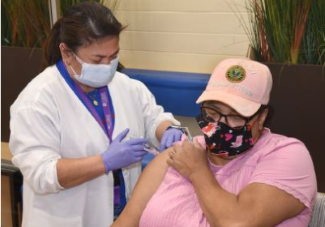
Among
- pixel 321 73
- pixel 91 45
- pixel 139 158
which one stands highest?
pixel 91 45

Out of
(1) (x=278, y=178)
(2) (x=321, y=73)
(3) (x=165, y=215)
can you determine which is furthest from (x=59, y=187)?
(2) (x=321, y=73)

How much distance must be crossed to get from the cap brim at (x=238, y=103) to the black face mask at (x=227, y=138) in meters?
0.07

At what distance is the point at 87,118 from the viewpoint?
69.6 inches

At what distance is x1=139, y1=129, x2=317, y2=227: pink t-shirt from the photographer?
1.34m

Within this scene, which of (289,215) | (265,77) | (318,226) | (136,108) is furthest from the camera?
(136,108)

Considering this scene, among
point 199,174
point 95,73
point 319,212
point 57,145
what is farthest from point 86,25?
point 319,212

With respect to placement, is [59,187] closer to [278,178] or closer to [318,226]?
[278,178]

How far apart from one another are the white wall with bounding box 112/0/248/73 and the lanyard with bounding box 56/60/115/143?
138 centimetres

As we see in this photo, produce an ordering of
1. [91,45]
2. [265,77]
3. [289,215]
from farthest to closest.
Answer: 1. [91,45]
2. [265,77]
3. [289,215]

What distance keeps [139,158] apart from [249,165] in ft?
1.55

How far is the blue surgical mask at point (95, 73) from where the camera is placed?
171 centimetres

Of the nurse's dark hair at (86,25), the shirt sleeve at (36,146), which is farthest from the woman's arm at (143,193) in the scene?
the nurse's dark hair at (86,25)

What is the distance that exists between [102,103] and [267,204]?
886 mm

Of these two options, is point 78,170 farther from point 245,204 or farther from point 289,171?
point 289,171
